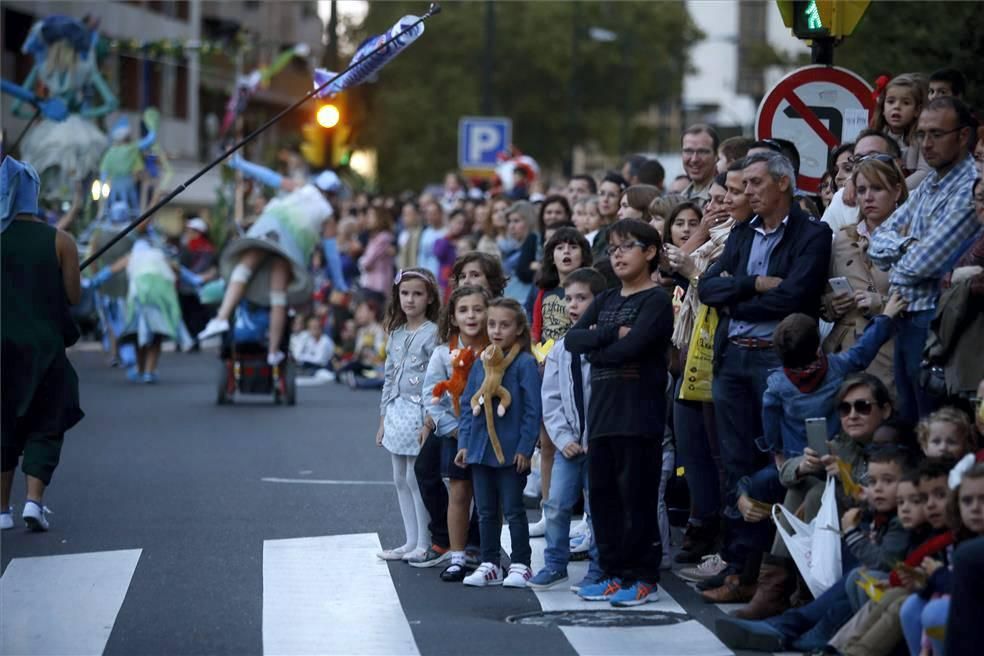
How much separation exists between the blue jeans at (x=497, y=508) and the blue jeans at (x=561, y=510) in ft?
0.40

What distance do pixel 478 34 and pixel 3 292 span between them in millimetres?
61719

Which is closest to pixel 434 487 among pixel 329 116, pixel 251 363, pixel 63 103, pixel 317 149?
pixel 251 363

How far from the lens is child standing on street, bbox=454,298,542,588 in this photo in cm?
984

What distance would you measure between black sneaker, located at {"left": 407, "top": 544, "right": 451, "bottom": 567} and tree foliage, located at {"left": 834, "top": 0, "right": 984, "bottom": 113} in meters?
7.50

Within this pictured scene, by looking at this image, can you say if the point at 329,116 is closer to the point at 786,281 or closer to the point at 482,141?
the point at 482,141

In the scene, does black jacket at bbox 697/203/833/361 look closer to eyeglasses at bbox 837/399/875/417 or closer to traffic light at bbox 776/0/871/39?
eyeglasses at bbox 837/399/875/417

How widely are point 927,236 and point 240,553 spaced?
4120mm

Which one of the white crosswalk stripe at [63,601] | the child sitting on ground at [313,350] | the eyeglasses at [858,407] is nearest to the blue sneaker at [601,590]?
the eyeglasses at [858,407]

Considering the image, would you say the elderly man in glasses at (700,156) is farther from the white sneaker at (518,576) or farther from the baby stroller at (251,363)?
the baby stroller at (251,363)

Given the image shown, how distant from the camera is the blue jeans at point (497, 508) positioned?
9844mm

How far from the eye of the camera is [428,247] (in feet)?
77.3

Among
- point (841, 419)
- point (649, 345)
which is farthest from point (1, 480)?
point (841, 419)

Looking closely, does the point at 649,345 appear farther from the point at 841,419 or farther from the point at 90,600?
the point at 90,600

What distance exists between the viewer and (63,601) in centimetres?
916
